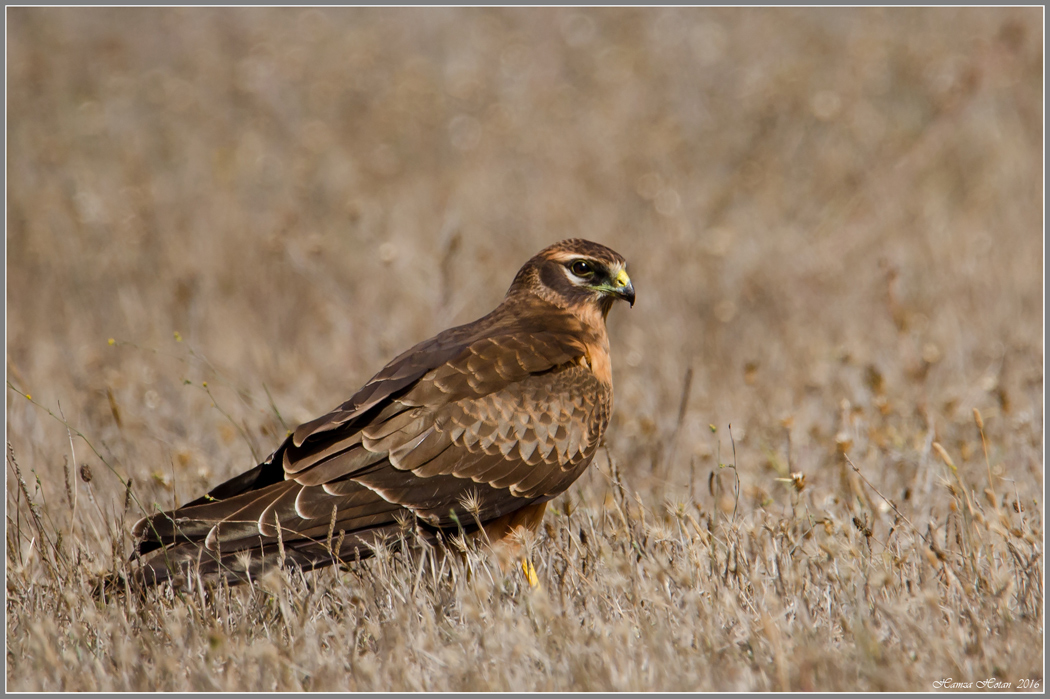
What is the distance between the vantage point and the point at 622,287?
15.9 ft

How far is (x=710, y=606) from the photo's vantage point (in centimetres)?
342

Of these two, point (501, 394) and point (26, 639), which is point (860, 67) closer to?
point (501, 394)

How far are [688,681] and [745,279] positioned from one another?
220 inches

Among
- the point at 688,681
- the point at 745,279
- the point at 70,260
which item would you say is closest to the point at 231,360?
the point at 70,260

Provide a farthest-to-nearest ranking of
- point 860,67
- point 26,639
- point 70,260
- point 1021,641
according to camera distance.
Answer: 1. point 860,67
2. point 70,260
3. point 26,639
4. point 1021,641

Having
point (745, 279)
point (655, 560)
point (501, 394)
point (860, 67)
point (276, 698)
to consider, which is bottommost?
point (276, 698)

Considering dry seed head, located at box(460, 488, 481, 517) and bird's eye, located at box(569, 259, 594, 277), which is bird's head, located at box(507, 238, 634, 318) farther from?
dry seed head, located at box(460, 488, 481, 517)

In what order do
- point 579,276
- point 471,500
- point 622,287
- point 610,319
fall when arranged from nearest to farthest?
point 471,500 → point 622,287 → point 579,276 → point 610,319

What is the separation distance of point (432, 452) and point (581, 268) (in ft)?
4.60

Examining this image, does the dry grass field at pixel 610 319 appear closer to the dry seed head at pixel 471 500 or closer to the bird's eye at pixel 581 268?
the dry seed head at pixel 471 500

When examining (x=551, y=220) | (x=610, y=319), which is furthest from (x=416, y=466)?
(x=551, y=220)

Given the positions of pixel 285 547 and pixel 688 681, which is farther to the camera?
pixel 285 547

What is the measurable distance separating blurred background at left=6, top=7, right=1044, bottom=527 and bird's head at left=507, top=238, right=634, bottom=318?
Result: 36.4 inches

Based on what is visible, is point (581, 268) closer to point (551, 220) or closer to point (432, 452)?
point (432, 452)
